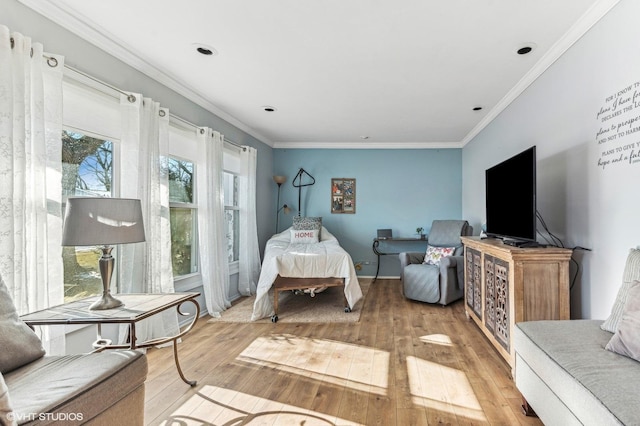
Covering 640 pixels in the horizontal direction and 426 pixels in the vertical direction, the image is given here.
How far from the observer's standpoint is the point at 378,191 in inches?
220

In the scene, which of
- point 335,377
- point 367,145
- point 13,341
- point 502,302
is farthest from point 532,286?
point 367,145

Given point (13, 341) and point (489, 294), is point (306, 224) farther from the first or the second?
point (13, 341)

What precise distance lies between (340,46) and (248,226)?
2863 millimetres

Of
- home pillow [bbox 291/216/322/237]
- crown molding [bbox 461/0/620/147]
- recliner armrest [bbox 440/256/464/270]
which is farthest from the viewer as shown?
home pillow [bbox 291/216/322/237]

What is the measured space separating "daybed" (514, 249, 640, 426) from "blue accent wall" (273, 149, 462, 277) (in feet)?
12.6

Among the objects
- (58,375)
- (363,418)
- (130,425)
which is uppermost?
(58,375)

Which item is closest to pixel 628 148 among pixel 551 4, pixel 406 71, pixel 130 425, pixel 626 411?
pixel 551 4

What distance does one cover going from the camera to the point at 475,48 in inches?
93.5

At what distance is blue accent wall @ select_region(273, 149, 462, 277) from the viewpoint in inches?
216

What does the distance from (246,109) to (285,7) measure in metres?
2.06

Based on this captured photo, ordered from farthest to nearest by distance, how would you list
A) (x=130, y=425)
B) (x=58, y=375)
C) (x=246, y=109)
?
(x=246, y=109) → (x=130, y=425) → (x=58, y=375)

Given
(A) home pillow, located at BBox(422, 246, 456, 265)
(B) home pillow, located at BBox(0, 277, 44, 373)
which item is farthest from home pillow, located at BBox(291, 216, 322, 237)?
(B) home pillow, located at BBox(0, 277, 44, 373)

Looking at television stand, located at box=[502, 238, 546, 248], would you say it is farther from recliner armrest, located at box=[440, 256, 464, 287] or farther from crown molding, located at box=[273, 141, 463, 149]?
crown molding, located at box=[273, 141, 463, 149]

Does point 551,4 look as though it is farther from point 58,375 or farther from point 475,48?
point 58,375
